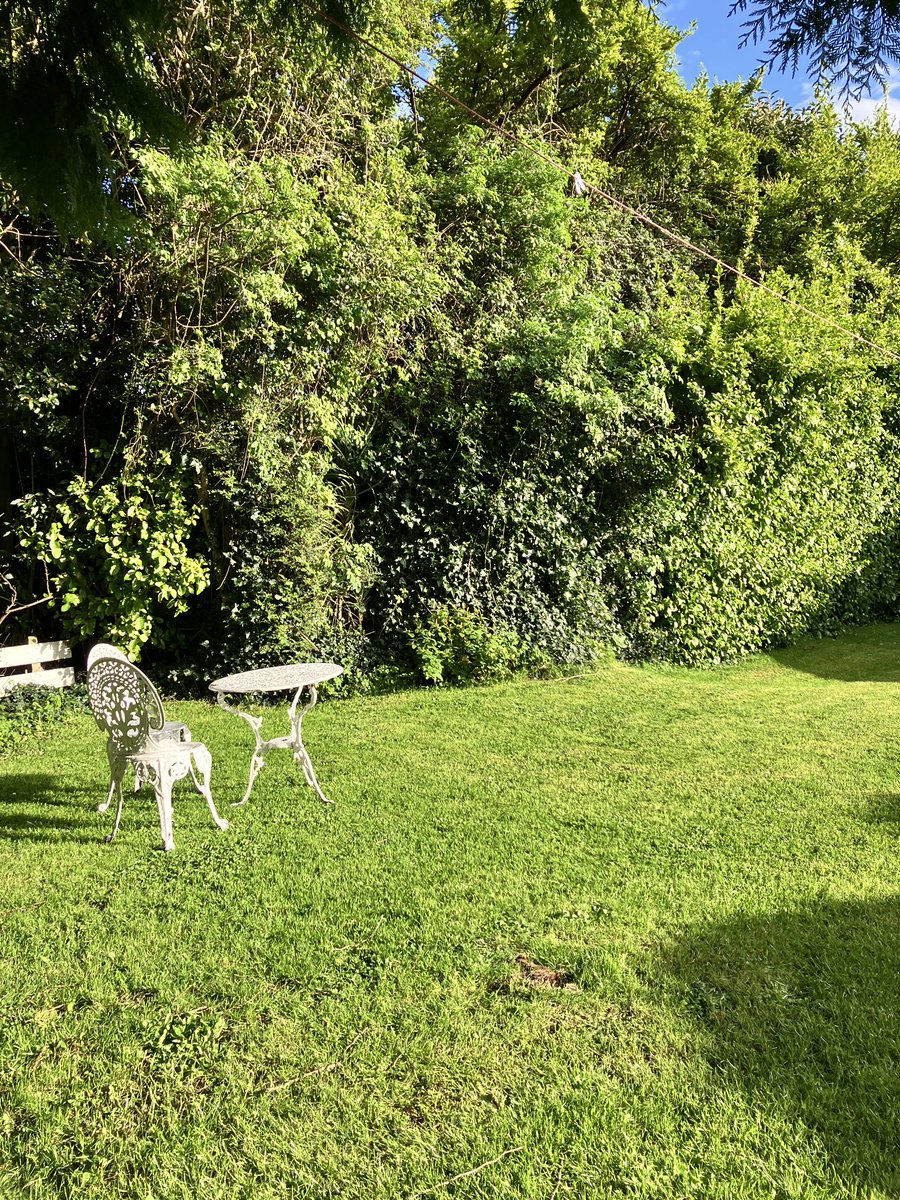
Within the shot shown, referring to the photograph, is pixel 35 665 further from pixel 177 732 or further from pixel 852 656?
pixel 852 656

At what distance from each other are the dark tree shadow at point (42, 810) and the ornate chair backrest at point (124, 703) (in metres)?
0.61

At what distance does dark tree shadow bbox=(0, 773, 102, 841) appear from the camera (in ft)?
15.1

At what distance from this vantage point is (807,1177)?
201cm

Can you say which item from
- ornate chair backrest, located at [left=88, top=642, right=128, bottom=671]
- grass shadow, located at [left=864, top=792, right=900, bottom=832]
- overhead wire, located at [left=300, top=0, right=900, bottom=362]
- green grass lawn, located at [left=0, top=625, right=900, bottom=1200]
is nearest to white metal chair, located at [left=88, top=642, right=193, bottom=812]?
ornate chair backrest, located at [left=88, top=642, right=128, bottom=671]

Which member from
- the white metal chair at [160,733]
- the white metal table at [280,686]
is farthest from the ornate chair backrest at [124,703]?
the white metal table at [280,686]

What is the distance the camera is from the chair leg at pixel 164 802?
13.9 feet

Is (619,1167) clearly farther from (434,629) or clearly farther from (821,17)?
(434,629)

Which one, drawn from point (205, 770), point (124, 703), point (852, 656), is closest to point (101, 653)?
point (124, 703)

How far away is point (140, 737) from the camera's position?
439 cm

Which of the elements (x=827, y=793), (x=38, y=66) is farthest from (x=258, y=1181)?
(x=827, y=793)

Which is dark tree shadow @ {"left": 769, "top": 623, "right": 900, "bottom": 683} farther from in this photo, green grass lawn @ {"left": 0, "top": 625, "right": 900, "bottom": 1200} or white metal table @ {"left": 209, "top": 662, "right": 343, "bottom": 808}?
white metal table @ {"left": 209, "top": 662, "right": 343, "bottom": 808}

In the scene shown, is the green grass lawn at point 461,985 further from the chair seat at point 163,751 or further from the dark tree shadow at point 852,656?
the dark tree shadow at point 852,656

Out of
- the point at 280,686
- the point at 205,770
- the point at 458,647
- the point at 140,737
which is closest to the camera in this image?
the point at 140,737

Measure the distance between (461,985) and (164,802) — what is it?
2.11 m
